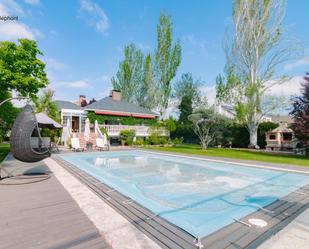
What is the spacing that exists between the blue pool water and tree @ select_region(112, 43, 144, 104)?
86.2 feet

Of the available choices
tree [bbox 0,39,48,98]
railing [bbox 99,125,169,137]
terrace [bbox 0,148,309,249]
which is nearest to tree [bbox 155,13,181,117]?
railing [bbox 99,125,169,137]

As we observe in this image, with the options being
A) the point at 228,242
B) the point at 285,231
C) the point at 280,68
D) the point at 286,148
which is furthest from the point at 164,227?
the point at 280,68

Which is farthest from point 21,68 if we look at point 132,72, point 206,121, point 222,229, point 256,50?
point 132,72

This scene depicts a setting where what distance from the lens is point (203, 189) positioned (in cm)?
714

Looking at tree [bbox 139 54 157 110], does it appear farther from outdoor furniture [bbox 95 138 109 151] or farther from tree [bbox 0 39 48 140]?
tree [bbox 0 39 48 140]

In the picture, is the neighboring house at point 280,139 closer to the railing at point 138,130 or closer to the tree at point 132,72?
the railing at point 138,130

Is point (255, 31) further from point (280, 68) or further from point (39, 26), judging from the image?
point (39, 26)

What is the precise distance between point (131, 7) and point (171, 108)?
21366 mm

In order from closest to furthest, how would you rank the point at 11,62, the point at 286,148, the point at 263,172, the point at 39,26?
the point at 263,172
the point at 11,62
the point at 39,26
the point at 286,148

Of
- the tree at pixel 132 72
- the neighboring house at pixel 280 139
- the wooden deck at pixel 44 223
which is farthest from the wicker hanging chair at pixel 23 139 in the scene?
the tree at pixel 132 72

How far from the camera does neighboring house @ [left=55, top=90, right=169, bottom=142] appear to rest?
2347 centimetres

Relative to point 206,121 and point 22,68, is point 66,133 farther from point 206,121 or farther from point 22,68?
point 206,121

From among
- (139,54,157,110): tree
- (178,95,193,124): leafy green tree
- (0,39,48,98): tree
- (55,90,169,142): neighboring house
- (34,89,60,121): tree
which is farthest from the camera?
(139,54,157,110): tree

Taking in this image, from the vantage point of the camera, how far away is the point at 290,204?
15.3ft
